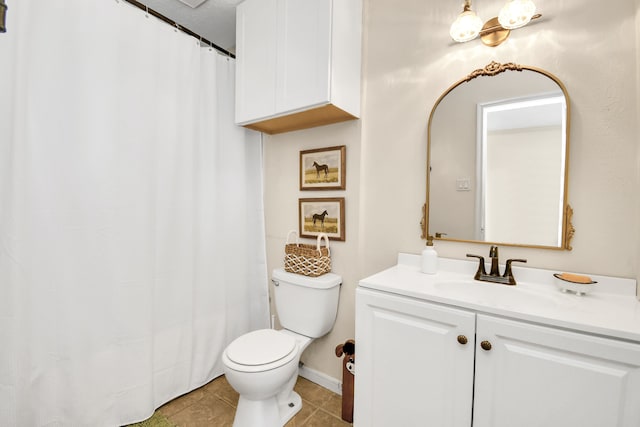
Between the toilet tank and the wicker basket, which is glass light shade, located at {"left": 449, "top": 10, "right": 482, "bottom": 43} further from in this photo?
the toilet tank

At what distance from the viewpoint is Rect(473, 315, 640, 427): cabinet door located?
0.78 metres

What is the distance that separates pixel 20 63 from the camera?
1182mm

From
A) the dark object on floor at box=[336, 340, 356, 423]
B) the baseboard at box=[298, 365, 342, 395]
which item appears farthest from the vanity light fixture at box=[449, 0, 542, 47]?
the baseboard at box=[298, 365, 342, 395]

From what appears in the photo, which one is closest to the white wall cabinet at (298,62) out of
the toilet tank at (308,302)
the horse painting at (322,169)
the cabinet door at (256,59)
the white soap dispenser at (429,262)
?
the cabinet door at (256,59)

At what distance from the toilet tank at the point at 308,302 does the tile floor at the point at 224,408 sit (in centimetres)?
41

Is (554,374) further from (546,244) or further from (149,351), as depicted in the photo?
(149,351)

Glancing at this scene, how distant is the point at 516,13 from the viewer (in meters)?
1.20

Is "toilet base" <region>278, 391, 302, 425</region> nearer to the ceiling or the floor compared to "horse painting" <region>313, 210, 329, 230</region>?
nearer to the floor

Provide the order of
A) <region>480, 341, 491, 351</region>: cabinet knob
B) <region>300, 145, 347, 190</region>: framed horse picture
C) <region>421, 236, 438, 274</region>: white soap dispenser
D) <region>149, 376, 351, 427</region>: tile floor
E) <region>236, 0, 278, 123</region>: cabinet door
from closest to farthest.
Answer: <region>480, 341, 491, 351</region>: cabinet knob, <region>421, 236, 438, 274</region>: white soap dispenser, <region>149, 376, 351, 427</region>: tile floor, <region>236, 0, 278, 123</region>: cabinet door, <region>300, 145, 347, 190</region>: framed horse picture

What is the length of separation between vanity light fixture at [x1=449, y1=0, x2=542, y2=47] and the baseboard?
2.07 meters

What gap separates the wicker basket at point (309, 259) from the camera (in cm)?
172

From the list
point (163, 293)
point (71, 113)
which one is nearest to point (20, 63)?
point (71, 113)

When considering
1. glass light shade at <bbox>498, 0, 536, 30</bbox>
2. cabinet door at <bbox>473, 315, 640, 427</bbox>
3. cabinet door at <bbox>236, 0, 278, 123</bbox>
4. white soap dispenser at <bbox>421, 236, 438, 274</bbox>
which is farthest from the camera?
cabinet door at <bbox>236, 0, 278, 123</bbox>

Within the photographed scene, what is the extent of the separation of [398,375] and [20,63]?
2044 mm
